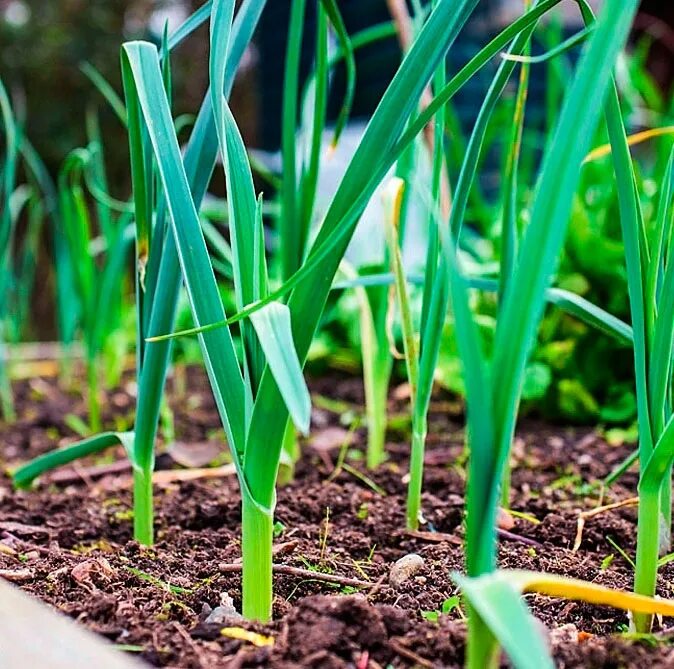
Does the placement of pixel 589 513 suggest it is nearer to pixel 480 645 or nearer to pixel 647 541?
pixel 647 541

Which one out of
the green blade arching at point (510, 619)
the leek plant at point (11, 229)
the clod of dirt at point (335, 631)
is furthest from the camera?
the leek plant at point (11, 229)

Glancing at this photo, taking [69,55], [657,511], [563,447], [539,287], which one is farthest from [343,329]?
[69,55]

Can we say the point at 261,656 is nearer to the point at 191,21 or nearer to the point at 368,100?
the point at 191,21

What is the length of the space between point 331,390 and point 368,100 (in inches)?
67.6

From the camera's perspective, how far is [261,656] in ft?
1.83

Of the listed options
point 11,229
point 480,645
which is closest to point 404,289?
point 480,645

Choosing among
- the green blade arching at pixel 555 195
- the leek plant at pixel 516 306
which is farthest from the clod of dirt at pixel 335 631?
the green blade arching at pixel 555 195

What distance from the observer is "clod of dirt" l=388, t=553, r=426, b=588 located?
75 cm

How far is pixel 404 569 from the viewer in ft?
2.51

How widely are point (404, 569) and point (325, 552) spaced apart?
0.32 ft

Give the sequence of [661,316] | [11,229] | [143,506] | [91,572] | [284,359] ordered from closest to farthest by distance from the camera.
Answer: [284,359]
[661,316]
[91,572]
[143,506]
[11,229]

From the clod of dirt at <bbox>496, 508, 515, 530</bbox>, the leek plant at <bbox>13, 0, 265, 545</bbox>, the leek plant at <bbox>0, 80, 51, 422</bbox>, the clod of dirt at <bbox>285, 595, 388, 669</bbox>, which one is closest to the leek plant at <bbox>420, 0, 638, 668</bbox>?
the clod of dirt at <bbox>285, 595, 388, 669</bbox>

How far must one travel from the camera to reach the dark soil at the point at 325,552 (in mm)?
582

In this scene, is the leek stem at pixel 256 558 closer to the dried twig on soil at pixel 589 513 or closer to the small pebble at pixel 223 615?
the small pebble at pixel 223 615
